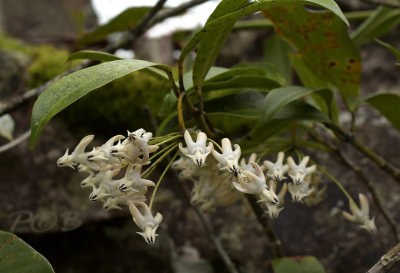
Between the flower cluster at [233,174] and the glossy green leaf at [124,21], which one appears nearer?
the flower cluster at [233,174]

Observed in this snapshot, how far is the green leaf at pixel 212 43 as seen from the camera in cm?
66

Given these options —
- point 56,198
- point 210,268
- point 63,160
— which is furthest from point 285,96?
point 56,198

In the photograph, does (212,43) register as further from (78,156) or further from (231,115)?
(78,156)

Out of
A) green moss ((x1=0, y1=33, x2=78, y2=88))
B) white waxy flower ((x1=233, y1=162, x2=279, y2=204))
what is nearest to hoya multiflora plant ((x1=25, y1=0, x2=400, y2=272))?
white waxy flower ((x1=233, y1=162, x2=279, y2=204))

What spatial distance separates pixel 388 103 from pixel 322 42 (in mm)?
184

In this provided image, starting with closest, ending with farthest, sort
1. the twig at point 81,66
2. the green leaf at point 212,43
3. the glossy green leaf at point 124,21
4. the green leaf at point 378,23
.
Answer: the green leaf at point 212,43, the twig at point 81,66, the green leaf at point 378,23, the glossy green leaf at point 124,21

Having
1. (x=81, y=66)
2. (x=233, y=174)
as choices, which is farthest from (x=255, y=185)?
(x=81, y=66)

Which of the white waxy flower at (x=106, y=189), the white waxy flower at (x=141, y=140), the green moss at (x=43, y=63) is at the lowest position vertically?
the green moss at (x=43, y=63)

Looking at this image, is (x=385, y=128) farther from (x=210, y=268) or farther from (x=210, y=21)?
(x=210, y=21)

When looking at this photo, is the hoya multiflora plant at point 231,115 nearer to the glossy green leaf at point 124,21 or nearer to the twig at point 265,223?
the twig at point 265,223

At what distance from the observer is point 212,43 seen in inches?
27.7

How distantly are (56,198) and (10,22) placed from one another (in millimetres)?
1353

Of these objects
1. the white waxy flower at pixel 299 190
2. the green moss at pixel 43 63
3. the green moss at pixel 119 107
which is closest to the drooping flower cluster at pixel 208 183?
the white waxy flower at pixel 299 190

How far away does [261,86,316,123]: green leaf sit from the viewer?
2.48 ft
